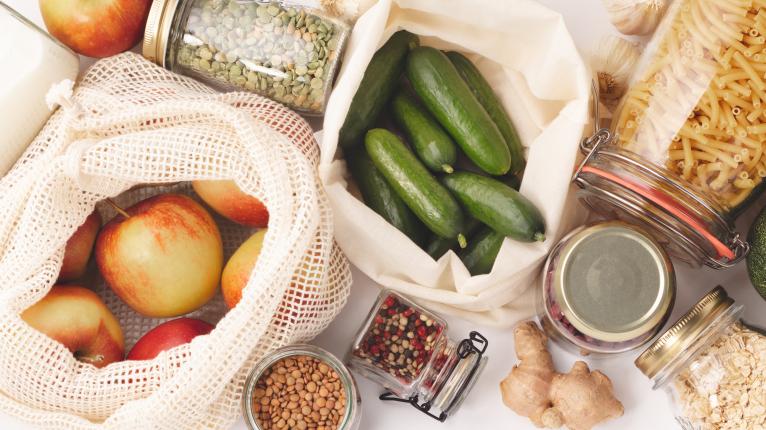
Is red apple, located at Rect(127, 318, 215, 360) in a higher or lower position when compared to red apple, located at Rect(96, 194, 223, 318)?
lower

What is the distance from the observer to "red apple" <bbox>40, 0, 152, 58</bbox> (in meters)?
1.00

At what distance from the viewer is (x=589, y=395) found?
0.98 m

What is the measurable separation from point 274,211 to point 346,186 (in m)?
0.17

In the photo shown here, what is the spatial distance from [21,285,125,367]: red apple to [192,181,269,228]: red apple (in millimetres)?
213

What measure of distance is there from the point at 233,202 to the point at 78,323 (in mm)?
264

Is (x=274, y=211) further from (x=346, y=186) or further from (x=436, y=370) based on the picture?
(x=436, y=370)

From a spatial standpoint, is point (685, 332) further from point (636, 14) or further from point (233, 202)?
point (233, 202)

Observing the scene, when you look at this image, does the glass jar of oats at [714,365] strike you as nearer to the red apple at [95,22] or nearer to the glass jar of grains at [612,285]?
the glass jar of grains at [612,285]

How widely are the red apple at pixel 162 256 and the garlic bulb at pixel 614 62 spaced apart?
0.61m

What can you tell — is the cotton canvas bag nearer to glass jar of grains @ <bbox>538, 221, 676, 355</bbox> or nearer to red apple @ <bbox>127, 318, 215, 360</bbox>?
glass jar of grains @ <bbox>538, 221, 676, 355</bbox>

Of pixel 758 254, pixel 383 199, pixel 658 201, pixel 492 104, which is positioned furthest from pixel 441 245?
pixel 758 254

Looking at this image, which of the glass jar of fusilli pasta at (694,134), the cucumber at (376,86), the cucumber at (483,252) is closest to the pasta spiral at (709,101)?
the glass jar of fusilli pasta at (694,134)

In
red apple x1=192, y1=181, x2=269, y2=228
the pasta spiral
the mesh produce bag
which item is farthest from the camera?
red apple x1=192, y1=181, x2=269, y2=228

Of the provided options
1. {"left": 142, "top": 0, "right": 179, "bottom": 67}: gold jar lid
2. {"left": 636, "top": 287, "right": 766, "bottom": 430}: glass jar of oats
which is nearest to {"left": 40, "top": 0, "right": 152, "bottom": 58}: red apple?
{"left": 142, "top": 0, "right": 179, "bottom": 67}: gold jar lid
